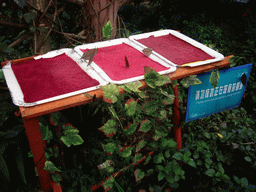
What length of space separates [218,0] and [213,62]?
432 cm

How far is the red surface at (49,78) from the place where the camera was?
1009mm

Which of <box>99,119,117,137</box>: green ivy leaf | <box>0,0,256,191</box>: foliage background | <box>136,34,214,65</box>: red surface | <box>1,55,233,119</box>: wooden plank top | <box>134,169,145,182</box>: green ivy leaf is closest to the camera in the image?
<box>1,55,233,119</box>: wooden plank top

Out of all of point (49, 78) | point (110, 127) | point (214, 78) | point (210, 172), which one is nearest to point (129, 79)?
point (110, 127)

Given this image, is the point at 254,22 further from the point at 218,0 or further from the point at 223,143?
the point at 223,143

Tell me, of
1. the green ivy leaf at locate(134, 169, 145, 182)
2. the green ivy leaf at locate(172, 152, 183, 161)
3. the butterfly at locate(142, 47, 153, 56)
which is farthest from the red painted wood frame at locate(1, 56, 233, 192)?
the green ivy leaf at locate(172, 152, 183, 161)

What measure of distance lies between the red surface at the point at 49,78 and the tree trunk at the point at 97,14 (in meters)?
0.88

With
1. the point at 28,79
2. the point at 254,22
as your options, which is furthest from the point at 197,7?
the point at 28,79

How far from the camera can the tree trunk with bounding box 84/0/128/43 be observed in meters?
1.99

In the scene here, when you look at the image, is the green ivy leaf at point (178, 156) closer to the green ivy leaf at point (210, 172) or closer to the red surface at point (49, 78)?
the green ivy leaf at point (210, 172)

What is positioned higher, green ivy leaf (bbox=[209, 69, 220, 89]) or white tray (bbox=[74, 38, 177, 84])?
white tray (bbox=[74, 38, 177, 84])

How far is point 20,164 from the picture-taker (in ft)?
4.76

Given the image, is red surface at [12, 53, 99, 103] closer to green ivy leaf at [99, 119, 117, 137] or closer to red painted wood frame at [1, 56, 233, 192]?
red painted wood frame at [1, 56, 233, 192]

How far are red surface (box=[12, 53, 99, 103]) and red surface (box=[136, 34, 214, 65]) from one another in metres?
0.58

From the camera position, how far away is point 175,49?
4.84 feet
